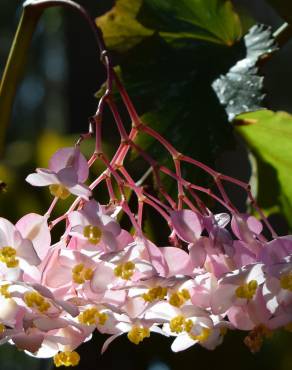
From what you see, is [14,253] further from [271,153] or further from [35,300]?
[271,153]

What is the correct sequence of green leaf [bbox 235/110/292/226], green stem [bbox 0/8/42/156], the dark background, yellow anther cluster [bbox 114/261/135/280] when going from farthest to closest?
the dark background → green leaf [bbox 235/110/292/226] → green stem [bbox 0/8/42/156] → yellow anther cluster [bbox 114/261/135/280]

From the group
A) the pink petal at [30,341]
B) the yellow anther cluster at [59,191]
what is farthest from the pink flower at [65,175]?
the pink petal at [30,341]

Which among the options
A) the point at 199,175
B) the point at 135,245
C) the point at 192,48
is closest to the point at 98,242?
the point at 135,245

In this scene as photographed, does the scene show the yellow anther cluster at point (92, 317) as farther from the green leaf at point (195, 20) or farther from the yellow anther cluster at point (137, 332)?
the green leaf at point (195, 20)

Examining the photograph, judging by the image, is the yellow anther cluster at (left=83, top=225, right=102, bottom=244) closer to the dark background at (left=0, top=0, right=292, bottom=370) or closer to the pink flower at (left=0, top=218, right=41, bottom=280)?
the pink flower at (left=0, top=218, right=41, bottom=280)

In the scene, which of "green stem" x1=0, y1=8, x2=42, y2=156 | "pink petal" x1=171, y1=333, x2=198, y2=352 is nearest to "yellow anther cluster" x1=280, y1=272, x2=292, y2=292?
"pink petal" x1=171, y1=333, x2=198, y2=352
